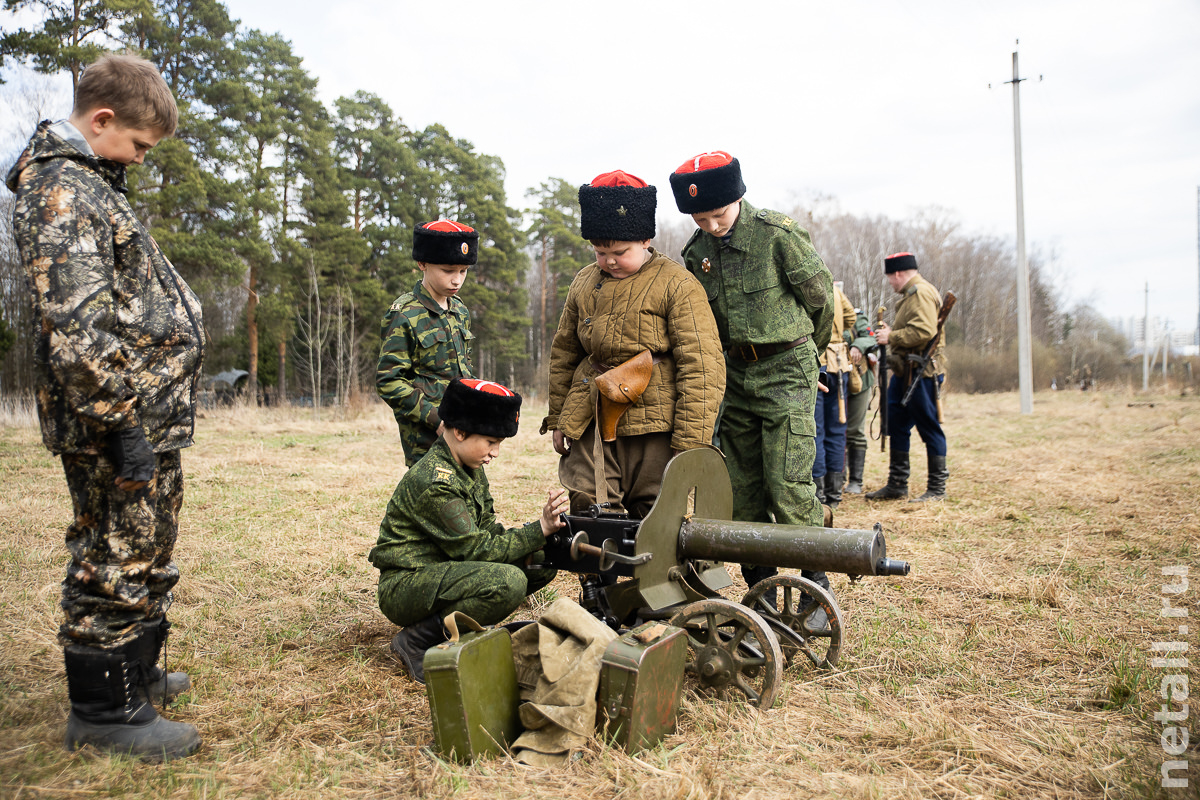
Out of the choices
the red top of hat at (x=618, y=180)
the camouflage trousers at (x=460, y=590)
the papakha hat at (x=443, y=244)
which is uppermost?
the red top of hat at (x=618, y=180)

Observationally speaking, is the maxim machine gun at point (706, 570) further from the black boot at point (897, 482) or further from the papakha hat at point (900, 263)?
the papakha hat at point (900, 263)

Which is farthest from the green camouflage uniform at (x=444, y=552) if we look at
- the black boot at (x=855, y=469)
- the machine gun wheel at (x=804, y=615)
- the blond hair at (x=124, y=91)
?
the black boot at (x=855, y=469)

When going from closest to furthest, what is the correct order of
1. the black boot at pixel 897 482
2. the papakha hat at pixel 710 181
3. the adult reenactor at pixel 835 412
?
1. the papakha hat at pixel 710 181
2. the adult reenactor at pixel 835 412
3. the black boot at pixel 897 482

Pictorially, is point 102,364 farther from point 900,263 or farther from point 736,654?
point 900,263

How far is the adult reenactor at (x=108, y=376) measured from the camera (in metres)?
2.34

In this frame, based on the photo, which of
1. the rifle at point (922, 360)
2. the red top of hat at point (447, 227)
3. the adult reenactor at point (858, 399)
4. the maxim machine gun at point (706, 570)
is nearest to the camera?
the maxim machine gun at point (706, 570)

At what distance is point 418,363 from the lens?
416cm

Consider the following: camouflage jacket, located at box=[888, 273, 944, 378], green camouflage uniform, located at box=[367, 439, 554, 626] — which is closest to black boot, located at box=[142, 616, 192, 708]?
green camouflage uniform, located at box=[367, 439, 554, 626]

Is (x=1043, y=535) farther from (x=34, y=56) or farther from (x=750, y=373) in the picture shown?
(x=34, y=56)

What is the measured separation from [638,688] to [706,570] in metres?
1.20

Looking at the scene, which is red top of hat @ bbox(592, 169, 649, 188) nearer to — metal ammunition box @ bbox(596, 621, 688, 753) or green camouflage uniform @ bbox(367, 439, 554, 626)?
green camouflage uniform @ bbox(367, 439, 554, 626)

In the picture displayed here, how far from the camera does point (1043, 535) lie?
5.65 meters

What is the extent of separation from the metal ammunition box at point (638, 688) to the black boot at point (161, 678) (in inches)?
64.3

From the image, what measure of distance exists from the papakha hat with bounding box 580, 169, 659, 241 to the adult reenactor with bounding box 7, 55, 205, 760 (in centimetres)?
166
